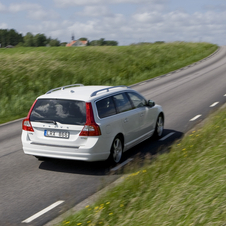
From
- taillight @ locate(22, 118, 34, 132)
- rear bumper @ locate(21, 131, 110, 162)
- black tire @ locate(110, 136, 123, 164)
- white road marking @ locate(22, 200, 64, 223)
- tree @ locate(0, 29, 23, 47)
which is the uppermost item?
tree @ locate(0, 29, 23, 47)

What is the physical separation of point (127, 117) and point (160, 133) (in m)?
2.39

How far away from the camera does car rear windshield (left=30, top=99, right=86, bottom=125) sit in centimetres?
796

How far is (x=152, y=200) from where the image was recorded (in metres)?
5.43

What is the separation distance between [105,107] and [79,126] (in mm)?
850

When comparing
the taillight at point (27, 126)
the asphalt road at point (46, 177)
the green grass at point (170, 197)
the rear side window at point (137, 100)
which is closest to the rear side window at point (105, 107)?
the rear side window at point (137, 100)

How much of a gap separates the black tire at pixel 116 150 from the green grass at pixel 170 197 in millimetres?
1401

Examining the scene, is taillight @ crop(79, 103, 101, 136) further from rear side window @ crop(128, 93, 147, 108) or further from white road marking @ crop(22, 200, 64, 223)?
rear side window @ crop(128, 93, 147, 108)

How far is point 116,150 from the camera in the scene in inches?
336

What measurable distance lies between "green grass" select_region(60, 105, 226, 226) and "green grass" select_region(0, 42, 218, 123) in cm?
1054

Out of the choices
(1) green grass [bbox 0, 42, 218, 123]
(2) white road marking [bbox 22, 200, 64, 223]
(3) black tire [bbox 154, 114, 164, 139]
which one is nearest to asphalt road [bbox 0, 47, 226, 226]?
(2) white road marking [bbox 22, 200, 64, 223]

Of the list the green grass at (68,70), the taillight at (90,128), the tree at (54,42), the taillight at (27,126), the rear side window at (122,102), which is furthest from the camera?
the tree at (54,42)

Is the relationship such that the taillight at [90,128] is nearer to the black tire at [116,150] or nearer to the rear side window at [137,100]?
the black tire at [116,150]

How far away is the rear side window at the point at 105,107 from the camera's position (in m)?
8.22

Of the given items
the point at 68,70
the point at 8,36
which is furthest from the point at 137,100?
the point at 8,36
